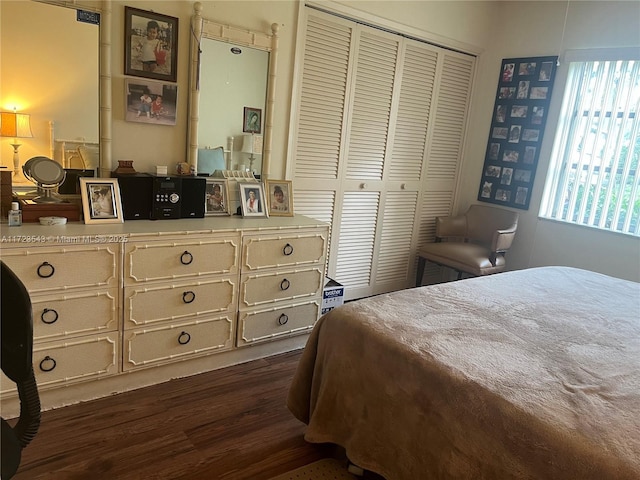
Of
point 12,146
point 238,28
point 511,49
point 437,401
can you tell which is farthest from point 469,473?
point 511,49

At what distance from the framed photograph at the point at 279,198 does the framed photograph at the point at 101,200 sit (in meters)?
0.90

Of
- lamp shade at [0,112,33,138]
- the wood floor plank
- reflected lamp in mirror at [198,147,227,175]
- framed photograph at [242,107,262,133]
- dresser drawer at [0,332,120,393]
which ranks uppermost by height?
framed photograph at [242,107,262,133]

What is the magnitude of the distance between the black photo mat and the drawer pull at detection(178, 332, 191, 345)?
2.96 metres

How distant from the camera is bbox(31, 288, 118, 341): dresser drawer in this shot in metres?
2.00

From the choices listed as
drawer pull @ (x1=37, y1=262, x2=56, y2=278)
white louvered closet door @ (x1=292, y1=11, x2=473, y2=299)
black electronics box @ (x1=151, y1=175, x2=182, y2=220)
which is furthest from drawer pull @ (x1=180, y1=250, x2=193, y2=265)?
white louvered closet door @ (x1=292, y1=11, x2=473, y2=299)

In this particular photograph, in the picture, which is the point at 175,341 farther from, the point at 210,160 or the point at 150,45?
the point at 150,45

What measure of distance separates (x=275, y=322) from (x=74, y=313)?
3.64 ft

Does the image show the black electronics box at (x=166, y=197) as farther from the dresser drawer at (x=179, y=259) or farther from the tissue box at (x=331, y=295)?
the tissue box at (x=331, y=295)

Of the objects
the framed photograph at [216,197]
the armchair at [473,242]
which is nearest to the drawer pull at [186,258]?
the framed photograph at [216,197]

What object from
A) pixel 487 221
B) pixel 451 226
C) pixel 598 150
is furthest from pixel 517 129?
pixel 451 226

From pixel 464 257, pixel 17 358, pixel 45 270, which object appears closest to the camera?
pixel 17 358

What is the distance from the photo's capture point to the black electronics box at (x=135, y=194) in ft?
7.82

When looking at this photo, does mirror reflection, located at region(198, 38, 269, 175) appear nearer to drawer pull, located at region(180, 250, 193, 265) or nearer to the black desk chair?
drawer pull, located at region(180, 250, 193, 265)

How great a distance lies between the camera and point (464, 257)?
366 centimetres
